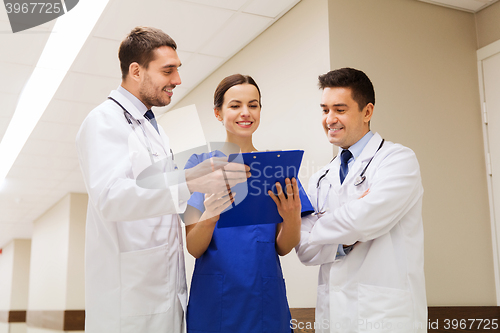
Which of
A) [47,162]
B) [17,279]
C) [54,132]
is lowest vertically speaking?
[17,279]

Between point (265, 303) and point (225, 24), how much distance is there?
231 cm

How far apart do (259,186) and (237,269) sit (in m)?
0.32

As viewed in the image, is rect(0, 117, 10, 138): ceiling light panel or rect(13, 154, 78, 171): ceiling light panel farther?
rect(13, 154, 78, 171): ceiling light panel

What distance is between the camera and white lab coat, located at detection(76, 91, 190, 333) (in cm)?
140

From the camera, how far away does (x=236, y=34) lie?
11.4 feet

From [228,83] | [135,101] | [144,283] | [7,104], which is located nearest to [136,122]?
[135,101]

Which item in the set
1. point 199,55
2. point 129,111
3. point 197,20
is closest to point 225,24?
point 197,20

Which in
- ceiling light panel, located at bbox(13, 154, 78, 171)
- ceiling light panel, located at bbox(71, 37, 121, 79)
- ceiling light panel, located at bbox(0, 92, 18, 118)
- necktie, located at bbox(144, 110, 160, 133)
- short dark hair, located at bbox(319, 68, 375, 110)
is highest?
ceiling light panel, located at bbox(71, 37, 121, 79)

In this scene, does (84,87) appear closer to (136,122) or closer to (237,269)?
(136,122)

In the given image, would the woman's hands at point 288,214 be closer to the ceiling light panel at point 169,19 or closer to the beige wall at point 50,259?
the ceiling light panel at point 169,19

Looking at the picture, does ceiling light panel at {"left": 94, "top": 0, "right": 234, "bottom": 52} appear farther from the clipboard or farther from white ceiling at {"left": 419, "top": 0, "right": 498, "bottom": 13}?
the clipboard

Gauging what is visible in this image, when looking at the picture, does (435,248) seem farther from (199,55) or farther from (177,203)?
(199,55)

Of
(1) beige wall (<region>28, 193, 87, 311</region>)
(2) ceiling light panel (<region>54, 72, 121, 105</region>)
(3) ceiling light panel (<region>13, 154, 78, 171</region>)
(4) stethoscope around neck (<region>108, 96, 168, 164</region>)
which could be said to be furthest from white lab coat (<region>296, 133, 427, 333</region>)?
(1) beige wall (<region>28, 193, 87, 311</region>)

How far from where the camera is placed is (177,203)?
1347mm
